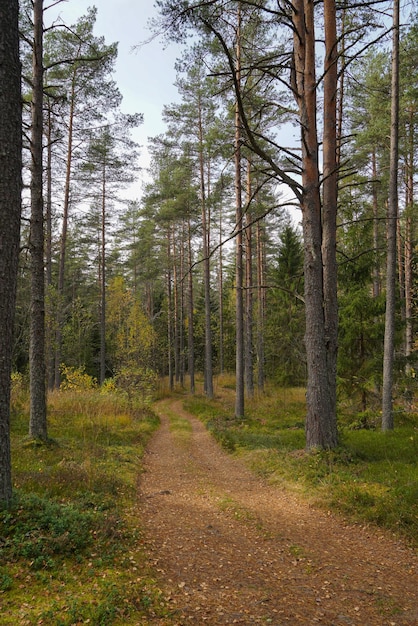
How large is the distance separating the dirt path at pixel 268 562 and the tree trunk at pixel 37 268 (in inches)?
124

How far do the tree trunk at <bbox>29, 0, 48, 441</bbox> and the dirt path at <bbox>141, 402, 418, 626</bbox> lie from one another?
124 inches

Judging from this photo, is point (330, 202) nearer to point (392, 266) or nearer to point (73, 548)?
point (392, 266)

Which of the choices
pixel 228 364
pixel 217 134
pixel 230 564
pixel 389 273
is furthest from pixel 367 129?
pixel 228 364

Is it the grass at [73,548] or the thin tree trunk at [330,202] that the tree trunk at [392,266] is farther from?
the grass at [73,548]

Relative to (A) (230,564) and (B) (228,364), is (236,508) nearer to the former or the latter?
(A) (230,564)

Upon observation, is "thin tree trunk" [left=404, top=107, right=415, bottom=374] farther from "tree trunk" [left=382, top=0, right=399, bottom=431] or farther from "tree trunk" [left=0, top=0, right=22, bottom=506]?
"tree trunk" [left=0, top=0, right=22, bottom=506]

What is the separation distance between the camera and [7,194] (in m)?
3.70

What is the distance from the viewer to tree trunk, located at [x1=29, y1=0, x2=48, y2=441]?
26.4 feet

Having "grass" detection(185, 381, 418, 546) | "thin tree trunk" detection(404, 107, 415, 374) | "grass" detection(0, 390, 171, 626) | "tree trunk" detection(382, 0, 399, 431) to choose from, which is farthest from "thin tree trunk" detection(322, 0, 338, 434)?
"thin tree trunk" detection(404, 107, 415, 374)

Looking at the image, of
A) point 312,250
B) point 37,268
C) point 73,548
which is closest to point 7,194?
point 73,548

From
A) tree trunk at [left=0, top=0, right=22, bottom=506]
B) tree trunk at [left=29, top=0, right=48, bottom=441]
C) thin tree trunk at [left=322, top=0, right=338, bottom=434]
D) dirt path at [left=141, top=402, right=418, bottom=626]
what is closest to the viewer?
dirt path at [left=141, top=402, right=418, bottom=626]

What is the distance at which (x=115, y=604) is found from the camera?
2732 mm

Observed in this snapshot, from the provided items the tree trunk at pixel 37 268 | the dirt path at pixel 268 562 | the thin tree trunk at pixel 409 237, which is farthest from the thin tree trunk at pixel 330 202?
the thin tree trunk at pixel 409 237

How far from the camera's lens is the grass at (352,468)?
4957 millimetres
